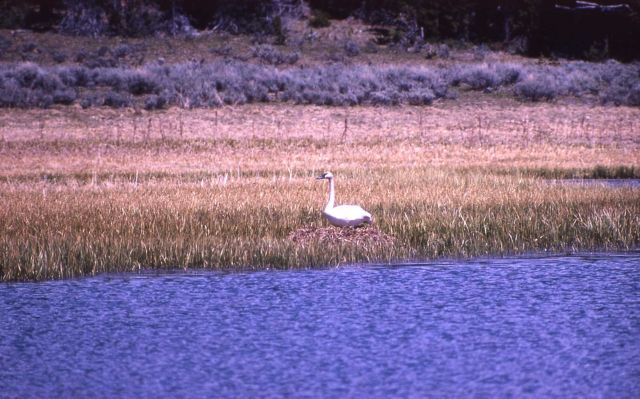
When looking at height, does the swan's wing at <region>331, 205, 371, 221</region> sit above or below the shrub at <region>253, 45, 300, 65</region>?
above

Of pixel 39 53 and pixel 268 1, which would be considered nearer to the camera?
pixel 39 53

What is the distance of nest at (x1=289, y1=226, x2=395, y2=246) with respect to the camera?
14.2m

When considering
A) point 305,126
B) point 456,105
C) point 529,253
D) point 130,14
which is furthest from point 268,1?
point 529,253

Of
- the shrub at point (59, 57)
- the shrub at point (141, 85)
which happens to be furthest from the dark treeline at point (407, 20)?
the shrub at point (141, 85)

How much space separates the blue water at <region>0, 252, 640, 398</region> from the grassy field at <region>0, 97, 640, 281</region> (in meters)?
0.74

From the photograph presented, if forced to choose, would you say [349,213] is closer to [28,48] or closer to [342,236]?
[342,236]

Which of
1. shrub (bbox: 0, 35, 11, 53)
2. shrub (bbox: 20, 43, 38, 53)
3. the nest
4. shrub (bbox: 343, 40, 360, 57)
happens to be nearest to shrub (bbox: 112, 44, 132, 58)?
shrub (bbox: 20, 43, 38, 53)

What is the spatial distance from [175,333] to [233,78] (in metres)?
29.3

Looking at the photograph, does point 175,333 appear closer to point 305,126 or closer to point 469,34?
point 305,126

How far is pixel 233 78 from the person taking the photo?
129 feet

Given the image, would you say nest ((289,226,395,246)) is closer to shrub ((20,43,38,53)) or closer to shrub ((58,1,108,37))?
shrub ((20,43,38,53))

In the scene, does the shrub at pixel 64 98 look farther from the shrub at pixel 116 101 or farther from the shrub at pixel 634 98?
the shrub at pixel 634 98

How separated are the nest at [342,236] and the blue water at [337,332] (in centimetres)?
77

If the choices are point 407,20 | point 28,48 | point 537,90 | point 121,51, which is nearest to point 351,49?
point 407,20
